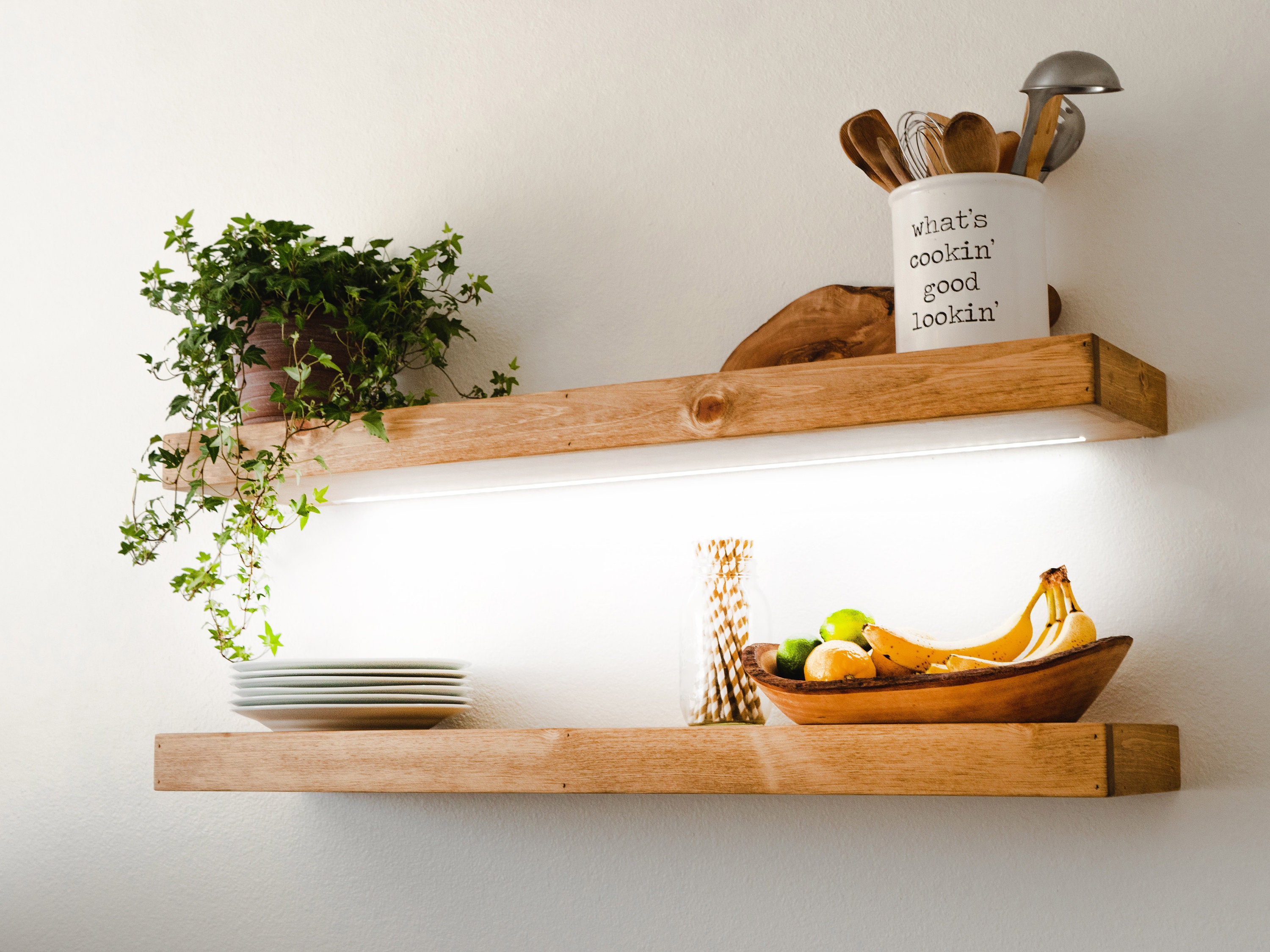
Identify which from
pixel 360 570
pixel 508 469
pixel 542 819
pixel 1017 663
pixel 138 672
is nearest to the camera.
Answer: pixel 1017 663

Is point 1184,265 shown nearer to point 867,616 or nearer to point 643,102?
point 867,616

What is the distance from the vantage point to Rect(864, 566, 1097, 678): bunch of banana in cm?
108

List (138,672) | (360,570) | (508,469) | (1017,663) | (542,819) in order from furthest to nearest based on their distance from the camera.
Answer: (138,672)
(360,570)
(542,819)
(508,469)
(1017,663)

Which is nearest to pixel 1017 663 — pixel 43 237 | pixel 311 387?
pixel 311 387

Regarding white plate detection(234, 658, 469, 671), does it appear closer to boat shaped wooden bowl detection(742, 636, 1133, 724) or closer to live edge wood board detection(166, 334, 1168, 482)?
live edge wood board detection(166, 334, 1168, 482)

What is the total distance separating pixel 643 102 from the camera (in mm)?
1470

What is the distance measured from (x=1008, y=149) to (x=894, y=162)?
0.40 feet

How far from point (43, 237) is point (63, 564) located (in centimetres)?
51

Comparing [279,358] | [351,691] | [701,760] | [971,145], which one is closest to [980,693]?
[701,760]

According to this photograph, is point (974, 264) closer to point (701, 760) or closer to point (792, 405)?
point (792, 405)

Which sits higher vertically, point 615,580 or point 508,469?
point 508,469

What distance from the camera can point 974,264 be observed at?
43.8 inches

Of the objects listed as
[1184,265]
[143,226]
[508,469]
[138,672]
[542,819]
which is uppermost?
[143,226]

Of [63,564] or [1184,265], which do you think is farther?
[63,564]
